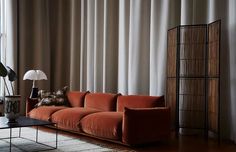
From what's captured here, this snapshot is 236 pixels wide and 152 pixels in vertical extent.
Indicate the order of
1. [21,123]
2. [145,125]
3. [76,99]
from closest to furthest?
[21,123] < [145,125] < [76,99]

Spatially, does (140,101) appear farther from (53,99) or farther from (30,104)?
(30,104)

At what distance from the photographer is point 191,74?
5637 millimetres

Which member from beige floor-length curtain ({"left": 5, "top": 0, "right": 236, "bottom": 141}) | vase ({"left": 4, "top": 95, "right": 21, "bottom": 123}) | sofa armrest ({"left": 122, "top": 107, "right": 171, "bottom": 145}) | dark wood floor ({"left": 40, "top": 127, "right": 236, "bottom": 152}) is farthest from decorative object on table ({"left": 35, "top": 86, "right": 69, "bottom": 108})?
sofa armrest ({"left": 122, "top": 107, "right": 171, "bottom": 145})

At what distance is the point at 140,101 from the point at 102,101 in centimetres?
88

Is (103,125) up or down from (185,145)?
up

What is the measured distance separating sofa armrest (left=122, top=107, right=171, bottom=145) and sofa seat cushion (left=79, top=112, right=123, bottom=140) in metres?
0.12

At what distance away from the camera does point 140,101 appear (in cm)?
533

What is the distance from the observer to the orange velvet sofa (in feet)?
15.1

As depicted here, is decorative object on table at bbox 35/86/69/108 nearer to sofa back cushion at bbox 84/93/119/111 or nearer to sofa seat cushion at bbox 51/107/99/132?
sofa back cushion at bbox 84/93/119/111

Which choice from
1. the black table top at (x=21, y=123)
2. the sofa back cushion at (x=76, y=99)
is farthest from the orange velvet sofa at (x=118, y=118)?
the black table top at (x=21, y=123)

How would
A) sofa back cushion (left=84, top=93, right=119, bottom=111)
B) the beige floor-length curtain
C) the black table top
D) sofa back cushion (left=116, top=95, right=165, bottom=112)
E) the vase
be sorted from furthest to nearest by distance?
sofa back cushion (left=84, top=93, right=119, bottom=111) < the beige floor-length curtain < sofa back cushion (left=116, top=95, right=165, bottom=112) < the vase < the black table top

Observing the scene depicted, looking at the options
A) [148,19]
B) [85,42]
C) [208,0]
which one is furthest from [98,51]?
[208,0]

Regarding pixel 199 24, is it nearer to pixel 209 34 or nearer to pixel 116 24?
pixel 209 34

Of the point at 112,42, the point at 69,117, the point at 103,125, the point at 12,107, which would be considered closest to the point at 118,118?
the point at 103,125
